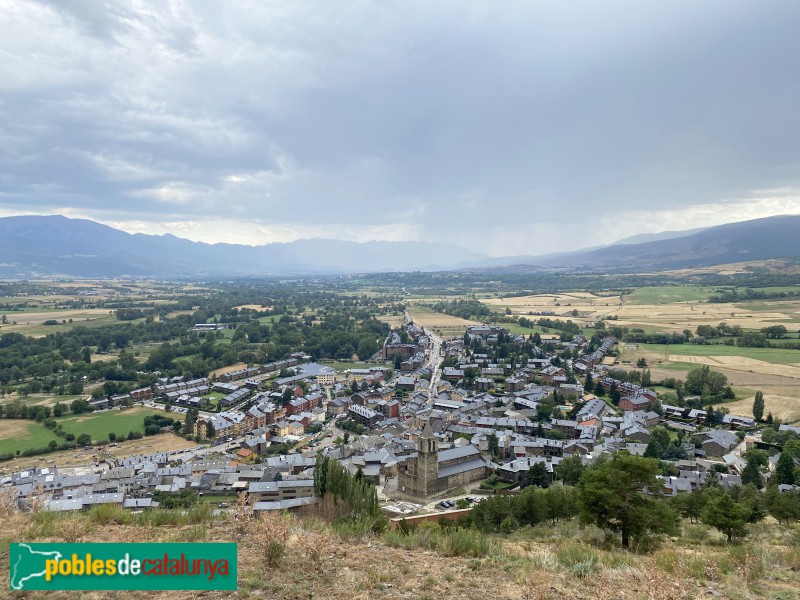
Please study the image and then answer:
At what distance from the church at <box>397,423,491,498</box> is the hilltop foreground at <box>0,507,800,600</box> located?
15020 mm

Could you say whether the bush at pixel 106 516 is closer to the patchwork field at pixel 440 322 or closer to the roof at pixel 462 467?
the roof at pixel 462 467

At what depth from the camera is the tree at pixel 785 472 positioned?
22.8 metres

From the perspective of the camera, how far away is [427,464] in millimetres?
23953

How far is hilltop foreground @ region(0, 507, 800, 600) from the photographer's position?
586 centimetres

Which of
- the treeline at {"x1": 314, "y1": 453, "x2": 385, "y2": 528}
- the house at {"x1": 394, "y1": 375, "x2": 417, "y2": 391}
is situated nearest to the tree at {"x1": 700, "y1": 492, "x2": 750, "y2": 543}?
the treeline at {"x1": 314, "y1": 453, "x2": 385, "y2": 528}

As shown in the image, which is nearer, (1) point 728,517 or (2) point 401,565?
(2) point 401,565

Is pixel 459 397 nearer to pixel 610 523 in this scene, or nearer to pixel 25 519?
pixel 610 523

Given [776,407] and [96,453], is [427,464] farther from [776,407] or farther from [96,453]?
[776,407]

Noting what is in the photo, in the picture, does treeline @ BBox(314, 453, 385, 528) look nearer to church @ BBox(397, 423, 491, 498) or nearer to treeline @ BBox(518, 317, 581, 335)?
church @ BBox(397, 423, 491, 498)

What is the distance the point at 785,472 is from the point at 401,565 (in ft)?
83.3

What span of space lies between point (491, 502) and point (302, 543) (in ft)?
41.6

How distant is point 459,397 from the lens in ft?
139

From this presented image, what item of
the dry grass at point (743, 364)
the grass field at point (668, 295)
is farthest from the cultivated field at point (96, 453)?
the grass field at point (668, 295)

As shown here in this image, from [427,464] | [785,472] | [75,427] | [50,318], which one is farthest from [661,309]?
[50,318]
